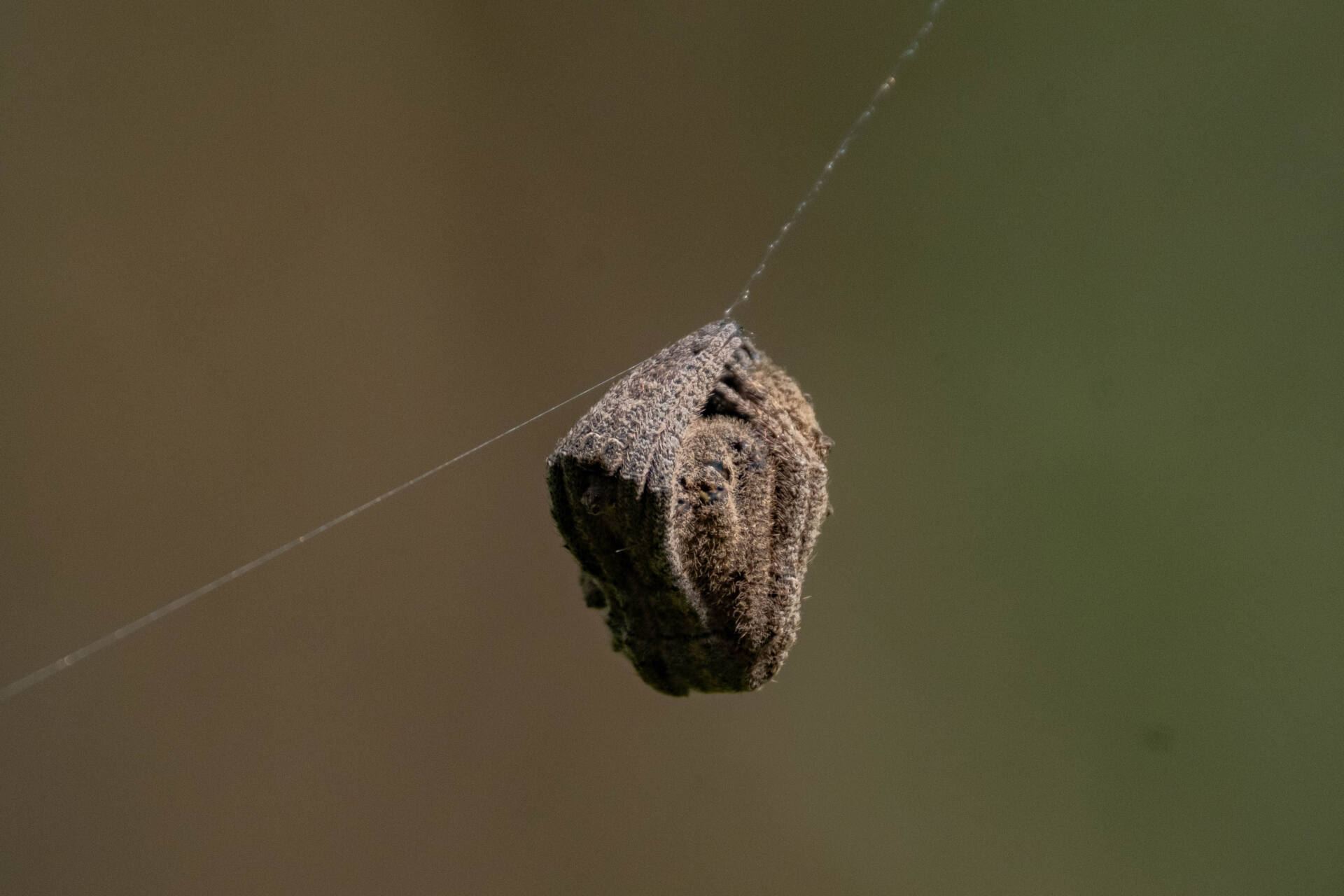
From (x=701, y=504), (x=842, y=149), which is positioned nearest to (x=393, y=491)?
(x=701, y=504)

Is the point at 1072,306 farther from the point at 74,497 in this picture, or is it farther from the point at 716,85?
the point at 74,497

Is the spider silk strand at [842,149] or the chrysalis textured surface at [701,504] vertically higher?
the spider silk strand at [842,149]

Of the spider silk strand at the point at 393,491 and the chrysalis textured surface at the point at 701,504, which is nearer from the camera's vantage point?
the chrysalis textured surface at the point at 701,504

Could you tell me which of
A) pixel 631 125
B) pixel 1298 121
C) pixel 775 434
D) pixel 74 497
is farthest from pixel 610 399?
pixel 1298 121

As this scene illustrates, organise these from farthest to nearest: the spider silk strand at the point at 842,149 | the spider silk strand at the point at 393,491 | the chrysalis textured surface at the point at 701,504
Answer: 1. the spider silk strand at the point at 842,149
2. the spider silk strand at the point at 393,491
3. the chrysalis textured surface at the point at 701,504

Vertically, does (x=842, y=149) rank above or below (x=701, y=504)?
above

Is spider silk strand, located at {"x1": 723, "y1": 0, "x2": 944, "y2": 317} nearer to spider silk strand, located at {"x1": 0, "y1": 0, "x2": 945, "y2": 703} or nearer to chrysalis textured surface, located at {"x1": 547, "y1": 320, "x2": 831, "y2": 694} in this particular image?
spider silk strand, located at {"x1": 0, "y1": 0, "x2": 945, "y2": 703}

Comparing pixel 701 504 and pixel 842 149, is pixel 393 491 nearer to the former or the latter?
pixel 701 504

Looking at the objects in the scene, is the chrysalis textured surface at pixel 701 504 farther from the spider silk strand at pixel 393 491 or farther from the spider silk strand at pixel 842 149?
the spider silk strand at pixel 842 149

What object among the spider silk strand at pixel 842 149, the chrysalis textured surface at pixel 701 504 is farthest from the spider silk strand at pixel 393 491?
the chrysalis textured surface at pixel 701 504
